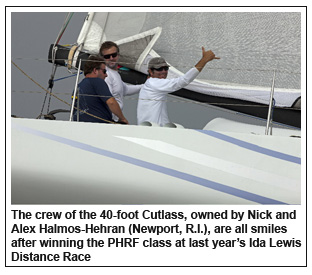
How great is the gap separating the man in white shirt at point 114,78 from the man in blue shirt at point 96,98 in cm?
6

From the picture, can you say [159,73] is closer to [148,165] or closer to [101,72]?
[101,72]

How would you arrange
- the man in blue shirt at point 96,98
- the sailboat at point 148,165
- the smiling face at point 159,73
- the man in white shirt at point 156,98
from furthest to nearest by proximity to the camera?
the smiling face at point 159,73, the man in white shirt at point 156,98, the man in blue shirt at point 96,98, the sailboat at point 148,165

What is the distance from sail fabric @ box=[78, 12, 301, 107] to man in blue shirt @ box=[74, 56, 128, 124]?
11.1 inches

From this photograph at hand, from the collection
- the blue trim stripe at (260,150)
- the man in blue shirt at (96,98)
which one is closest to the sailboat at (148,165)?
the blue trim stripe at (260,150)

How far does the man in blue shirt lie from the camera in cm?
319

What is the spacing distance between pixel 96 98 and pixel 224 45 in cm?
81

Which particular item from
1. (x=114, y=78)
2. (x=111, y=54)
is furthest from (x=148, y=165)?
(x=111, y=54)

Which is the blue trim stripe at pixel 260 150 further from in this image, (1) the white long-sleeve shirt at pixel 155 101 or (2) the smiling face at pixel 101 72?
(2) the smiling face at pixel 101 72

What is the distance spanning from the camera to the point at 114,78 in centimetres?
332

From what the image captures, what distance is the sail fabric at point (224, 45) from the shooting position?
3.49m

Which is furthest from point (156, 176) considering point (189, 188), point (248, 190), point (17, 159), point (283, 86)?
point (283, 86)

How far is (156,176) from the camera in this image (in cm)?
300

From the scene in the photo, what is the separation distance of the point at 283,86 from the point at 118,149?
999 millimetres

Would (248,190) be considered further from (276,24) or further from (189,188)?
(276,24)
